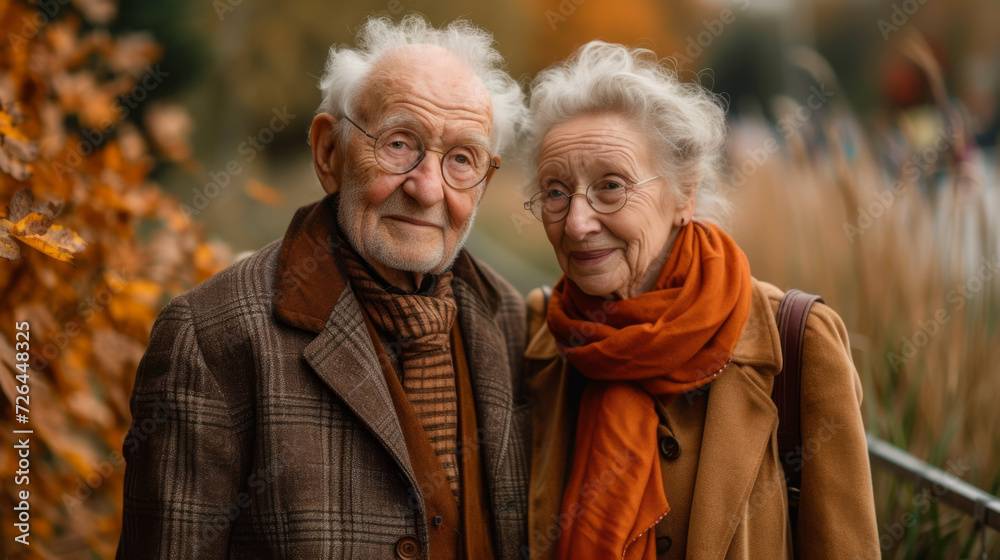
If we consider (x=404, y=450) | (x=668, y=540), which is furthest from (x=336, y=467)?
(x=668, y=540)

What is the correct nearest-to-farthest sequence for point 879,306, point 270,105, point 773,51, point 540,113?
point 540,113 < point 879,306 < point 270,105 < point 773,51

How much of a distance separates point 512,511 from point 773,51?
422 cm

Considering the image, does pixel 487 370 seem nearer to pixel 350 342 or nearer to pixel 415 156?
pixel 350 342

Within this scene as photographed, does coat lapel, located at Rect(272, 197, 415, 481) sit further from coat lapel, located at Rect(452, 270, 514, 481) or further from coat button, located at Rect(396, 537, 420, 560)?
coat lapel, located at Rect(452, 270, 514, 481)

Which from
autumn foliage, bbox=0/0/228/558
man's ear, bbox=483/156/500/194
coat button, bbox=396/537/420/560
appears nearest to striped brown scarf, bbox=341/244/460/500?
coat button, bbox=396/537/420/560

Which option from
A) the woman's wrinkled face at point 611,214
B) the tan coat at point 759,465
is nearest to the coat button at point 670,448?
the tan coat at point 759,465

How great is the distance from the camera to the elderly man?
173cm

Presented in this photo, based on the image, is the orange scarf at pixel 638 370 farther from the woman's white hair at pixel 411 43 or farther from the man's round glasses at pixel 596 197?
the woman's white hair at pixel 411 43

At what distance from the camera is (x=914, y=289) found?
3.15 meters

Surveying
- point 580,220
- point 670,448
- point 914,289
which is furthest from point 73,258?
point 914,289

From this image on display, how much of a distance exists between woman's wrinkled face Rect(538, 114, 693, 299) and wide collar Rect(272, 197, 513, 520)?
378mm

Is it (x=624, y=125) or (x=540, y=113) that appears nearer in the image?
(x=624, y=125)

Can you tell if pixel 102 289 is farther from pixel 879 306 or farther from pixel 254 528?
pixel 879 306

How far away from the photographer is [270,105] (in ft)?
13.4
